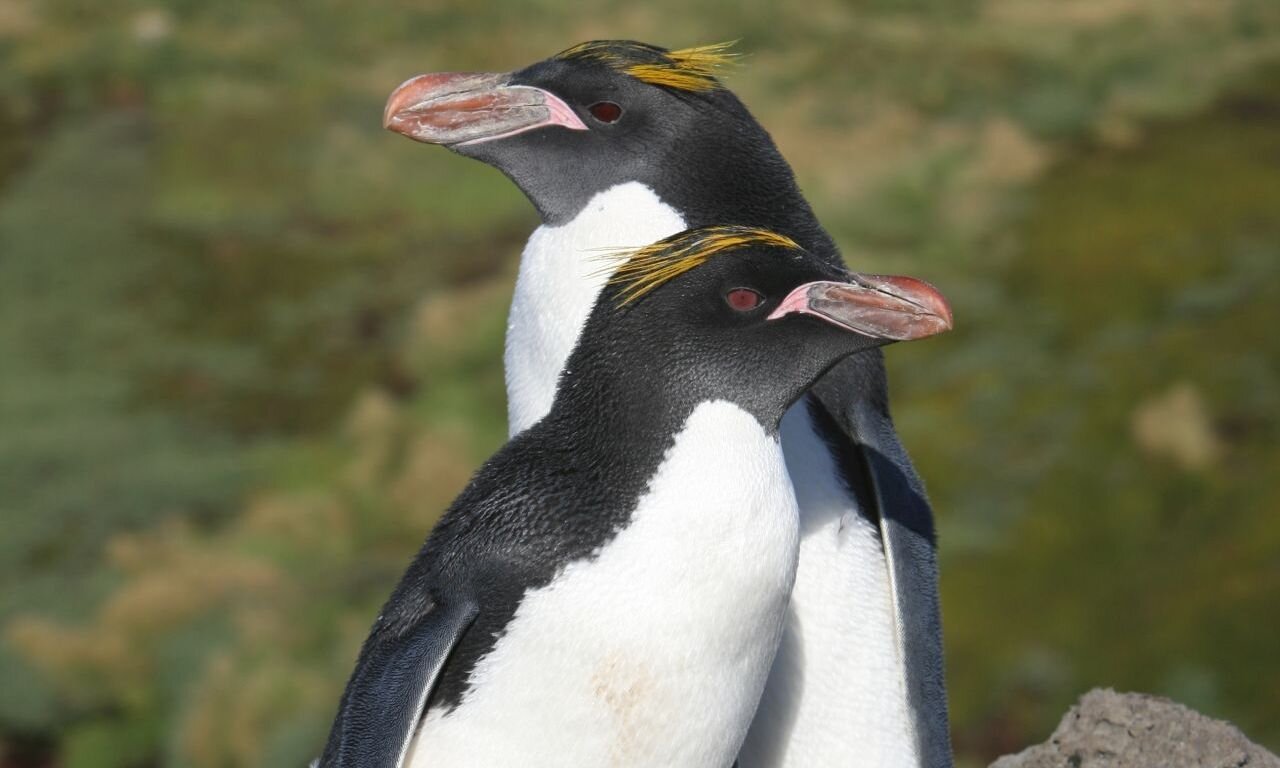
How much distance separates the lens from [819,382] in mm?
3443

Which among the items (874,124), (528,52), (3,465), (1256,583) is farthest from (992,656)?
(528,52)

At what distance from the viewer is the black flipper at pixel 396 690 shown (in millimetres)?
2814

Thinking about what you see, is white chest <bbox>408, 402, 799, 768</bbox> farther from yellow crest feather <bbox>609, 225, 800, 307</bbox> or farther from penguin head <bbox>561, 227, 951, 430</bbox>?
yellow crest feather <bbox>609, 225, 800, 307</bbox>

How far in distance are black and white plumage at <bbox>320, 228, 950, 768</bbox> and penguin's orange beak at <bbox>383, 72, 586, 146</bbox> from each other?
3.58ft

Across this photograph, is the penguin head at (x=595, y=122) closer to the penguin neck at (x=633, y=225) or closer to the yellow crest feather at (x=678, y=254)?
the penguin neck at (x=633, y=225)

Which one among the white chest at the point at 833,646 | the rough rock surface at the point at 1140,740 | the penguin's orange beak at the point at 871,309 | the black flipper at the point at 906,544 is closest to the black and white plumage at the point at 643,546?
the penguin's orange beak at the point at 871,309

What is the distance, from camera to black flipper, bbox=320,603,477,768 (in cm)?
281

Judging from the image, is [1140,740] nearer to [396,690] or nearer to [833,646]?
[833,646]

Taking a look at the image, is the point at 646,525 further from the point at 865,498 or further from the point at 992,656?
the point at 992,656

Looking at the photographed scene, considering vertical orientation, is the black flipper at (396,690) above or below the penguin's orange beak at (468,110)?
below

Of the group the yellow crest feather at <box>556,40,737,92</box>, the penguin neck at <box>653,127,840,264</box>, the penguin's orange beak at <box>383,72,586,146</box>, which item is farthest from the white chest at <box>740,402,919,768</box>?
the penguin's orange beak at <box>383,72,586,146</box>

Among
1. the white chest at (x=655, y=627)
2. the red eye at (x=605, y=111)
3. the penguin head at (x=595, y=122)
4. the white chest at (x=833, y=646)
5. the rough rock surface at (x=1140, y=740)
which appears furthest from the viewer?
the red eye at (x=605, y=111)

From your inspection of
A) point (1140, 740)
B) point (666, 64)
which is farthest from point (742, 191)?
point (1140, 740)

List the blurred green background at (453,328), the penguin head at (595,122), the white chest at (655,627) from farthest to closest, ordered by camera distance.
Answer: the blurred green background at (453,328), the penguin head at (595,122), the white chest at (655,627)
